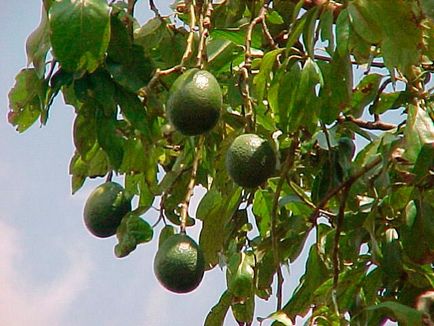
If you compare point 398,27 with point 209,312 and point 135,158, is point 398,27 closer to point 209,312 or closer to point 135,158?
point 135,158

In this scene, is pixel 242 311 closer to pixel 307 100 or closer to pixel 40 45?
pixel 307 100

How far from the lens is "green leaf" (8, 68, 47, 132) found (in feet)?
4.59

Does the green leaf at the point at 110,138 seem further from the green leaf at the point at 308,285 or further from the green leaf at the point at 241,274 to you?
the green leaf at the point at 308,285

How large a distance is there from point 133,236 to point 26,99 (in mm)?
276

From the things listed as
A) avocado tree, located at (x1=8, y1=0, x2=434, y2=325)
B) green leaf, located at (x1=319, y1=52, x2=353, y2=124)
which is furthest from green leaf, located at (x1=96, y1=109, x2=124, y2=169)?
green leaf, located at (x1=319, y1=52, x2=353, y2=124)

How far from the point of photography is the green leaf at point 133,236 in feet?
5.04

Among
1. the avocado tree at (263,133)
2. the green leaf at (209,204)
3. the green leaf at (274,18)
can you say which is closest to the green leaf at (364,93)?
the avocado tree at (263,133)

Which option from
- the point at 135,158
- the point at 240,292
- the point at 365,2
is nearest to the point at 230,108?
the point at 135,158

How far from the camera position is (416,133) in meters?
1.30

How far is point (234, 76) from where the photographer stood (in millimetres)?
1568

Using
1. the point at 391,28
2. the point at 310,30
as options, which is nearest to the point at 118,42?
the point at 310,30

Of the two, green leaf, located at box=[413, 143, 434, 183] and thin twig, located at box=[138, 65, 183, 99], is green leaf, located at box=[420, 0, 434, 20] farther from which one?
thin twig, located at box=[138, 65, 183, 99]

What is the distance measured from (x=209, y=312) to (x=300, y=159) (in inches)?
12.6

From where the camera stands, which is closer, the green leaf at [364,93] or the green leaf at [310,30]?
the green leaf at [310,30]
